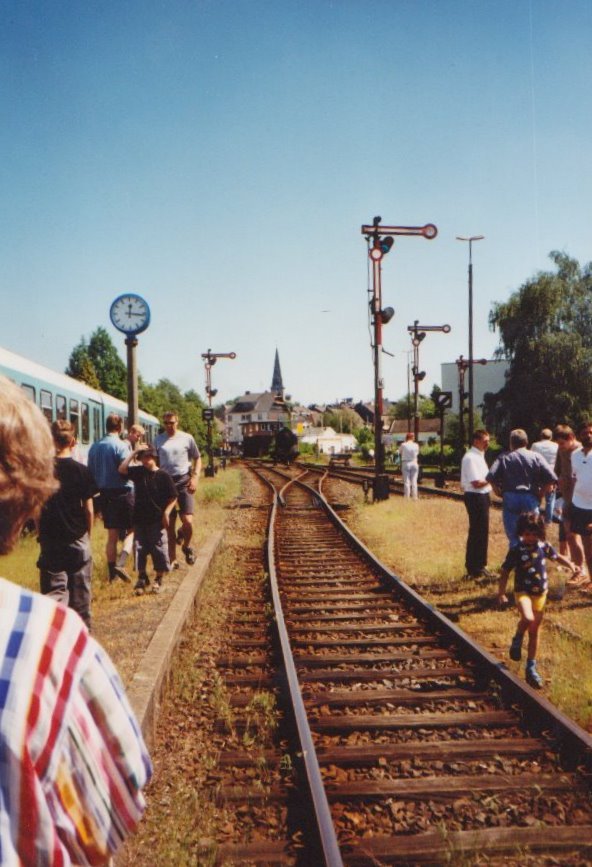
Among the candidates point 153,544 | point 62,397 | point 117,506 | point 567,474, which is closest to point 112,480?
point 117,506

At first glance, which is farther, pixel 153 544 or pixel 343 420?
pixel 343 420

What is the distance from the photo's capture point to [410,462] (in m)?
18.0

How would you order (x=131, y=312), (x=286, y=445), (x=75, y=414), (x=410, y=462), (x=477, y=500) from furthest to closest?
(x=286, y=445) → (x=410, y=462) → (x=75, y=414) → (x=131, y=312) → (x=477, y=500)

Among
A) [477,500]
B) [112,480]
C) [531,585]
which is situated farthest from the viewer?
[477,500]

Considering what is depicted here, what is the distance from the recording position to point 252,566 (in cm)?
1048

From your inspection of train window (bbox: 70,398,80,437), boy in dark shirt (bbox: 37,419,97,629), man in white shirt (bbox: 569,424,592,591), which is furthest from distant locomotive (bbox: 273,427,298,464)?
boy in dark shirt (bbox: 37,419,97,629)

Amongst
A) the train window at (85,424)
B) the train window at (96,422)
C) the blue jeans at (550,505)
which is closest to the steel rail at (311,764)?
the blue jeans at (550,505)

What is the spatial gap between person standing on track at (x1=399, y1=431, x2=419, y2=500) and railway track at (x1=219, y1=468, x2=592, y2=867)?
416 inches

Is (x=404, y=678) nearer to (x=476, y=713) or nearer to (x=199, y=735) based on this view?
(x=476, y=713)

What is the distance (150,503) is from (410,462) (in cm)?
1141

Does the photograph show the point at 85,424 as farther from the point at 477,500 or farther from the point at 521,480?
the point at 521,480

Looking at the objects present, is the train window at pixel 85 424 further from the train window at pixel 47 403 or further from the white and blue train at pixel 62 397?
the train window at pixel 47 403

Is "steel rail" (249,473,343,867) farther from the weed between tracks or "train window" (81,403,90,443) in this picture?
"train window" (81,403,90,443)

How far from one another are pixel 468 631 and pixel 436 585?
2050mm
